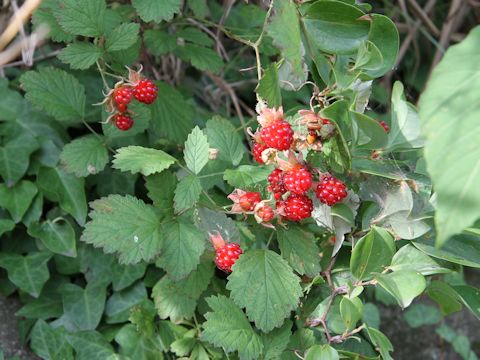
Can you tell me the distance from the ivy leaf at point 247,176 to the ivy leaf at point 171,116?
376 millimetres

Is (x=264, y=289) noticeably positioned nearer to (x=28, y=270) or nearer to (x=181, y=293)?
(x=181, y=293)

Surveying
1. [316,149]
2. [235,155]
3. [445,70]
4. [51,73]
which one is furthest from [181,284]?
[445,70]

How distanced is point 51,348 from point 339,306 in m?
0.63

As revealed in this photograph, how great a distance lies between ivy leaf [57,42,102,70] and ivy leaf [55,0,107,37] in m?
0.03

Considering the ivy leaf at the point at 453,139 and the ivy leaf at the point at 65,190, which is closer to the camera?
the ivy leaf at the point at 453,139

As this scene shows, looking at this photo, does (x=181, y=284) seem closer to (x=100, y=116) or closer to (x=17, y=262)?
(x=17, y=262)

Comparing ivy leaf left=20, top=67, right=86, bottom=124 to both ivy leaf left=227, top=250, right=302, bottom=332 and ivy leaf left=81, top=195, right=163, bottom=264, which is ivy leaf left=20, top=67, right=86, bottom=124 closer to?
ivy leaf left=81, top=195, right=163, bottom=264

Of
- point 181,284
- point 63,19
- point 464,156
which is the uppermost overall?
point 464,156

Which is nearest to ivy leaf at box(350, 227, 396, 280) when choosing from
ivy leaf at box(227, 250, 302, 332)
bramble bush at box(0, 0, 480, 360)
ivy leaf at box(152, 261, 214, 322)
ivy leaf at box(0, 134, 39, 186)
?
bramble bush at box(0, 0, 480, 360)

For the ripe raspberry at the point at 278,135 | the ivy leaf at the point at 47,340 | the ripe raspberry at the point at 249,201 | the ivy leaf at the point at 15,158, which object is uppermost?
the ripe raspberry at the point at 278,135

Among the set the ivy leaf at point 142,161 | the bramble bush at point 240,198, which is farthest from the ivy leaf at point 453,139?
the ivy leaf at point 142,161

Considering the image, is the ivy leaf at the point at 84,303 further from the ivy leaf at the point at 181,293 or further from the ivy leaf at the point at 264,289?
the ivy leaf at the point at 264,289

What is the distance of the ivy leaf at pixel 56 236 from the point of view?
1.55 meters

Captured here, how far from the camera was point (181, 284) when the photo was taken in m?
1.35
